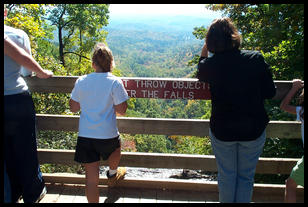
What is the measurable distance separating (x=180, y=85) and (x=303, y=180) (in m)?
1.25

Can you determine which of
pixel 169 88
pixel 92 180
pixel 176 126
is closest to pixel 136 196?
pixel 92 180

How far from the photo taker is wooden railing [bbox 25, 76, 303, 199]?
2.79 m

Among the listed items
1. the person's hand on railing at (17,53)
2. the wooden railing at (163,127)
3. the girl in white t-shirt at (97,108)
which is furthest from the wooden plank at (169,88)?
the person's hand on railing at (17,53)

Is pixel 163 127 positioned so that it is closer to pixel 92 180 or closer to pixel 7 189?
pixel 92 180

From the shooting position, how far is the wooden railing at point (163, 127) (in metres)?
2.79

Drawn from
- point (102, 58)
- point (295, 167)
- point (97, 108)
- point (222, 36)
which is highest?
point (222, 36)

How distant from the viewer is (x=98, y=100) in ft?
7.79

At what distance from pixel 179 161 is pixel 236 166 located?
2.83ft

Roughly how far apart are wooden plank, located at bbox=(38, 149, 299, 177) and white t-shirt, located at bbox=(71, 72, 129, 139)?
751 mm

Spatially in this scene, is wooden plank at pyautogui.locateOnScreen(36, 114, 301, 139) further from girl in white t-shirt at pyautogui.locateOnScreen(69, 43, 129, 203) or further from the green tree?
the green tree

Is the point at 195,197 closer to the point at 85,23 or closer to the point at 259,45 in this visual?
the point at 259,45

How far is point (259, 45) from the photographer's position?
11.1m

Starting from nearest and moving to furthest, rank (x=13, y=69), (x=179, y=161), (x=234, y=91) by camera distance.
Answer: (x=234, y=91)
(x=13, y=69)
(x=179, y=161)

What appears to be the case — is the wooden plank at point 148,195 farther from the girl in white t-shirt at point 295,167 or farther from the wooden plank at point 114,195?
the girl in white t-shirt at point 295,167
